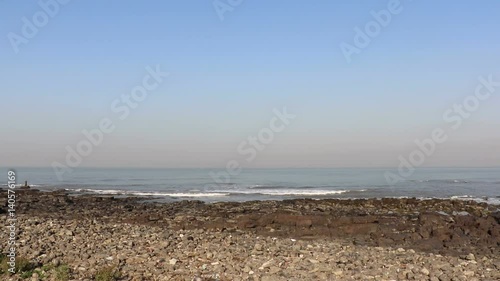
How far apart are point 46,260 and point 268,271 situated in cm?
453

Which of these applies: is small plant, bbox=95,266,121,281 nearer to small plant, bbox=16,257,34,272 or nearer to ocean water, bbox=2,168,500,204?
small plant, bbox=16,257,34,272

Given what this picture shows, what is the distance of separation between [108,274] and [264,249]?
386 centimetres

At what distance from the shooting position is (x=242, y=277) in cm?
897

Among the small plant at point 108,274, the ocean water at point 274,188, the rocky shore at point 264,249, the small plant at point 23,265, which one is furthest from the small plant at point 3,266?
the ocean water at point 274,188

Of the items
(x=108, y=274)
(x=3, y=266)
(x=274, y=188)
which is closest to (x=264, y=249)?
(x=108, y=274)

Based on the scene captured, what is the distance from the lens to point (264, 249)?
37.0ft

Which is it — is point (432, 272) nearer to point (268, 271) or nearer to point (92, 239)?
point (268, 271)

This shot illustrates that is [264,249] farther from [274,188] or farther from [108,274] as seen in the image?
[274,188]

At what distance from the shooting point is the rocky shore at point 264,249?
362 inches

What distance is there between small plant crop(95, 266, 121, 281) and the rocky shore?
18 millimetres

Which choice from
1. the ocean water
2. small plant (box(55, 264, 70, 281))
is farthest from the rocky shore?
the ocean water

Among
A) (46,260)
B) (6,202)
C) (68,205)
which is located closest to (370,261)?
(46,260)

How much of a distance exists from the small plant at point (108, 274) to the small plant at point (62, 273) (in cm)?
54

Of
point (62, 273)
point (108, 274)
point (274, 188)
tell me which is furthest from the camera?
point (274, 188)
